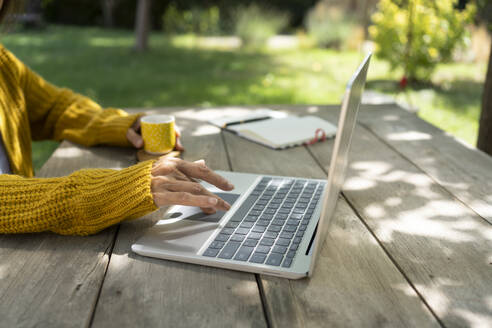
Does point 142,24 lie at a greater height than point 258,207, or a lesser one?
greater

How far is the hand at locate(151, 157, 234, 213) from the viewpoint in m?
0.87

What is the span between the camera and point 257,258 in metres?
0.77

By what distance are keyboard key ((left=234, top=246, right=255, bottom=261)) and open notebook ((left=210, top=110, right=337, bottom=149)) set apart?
0.65 meters

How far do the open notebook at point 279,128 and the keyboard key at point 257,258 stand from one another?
668mm

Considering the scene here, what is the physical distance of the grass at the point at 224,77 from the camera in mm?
4270

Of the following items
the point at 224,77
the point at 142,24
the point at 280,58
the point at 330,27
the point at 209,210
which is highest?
the point at 330,27

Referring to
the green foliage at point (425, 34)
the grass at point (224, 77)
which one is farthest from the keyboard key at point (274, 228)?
the green foliage at point (425, 34)

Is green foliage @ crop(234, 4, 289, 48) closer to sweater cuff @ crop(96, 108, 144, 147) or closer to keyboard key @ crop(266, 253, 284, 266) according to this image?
sweater cuff @ crop(96, 108, 144, 147)

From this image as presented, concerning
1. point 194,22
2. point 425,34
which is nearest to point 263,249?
point 425,34

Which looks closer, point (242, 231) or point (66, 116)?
point (242, 231)

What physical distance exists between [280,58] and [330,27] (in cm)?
126

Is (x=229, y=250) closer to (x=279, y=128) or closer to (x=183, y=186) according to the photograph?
(x=183, y=186)

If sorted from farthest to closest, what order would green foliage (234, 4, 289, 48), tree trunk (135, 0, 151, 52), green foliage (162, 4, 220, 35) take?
green foliage (162, 4, 220, 35) → green foliage (234, 4, 289, 48) → tree trunk (135, 0, 151, 52)

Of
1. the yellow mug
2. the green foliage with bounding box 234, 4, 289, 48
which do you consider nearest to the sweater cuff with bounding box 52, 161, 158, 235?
the yellow mug
